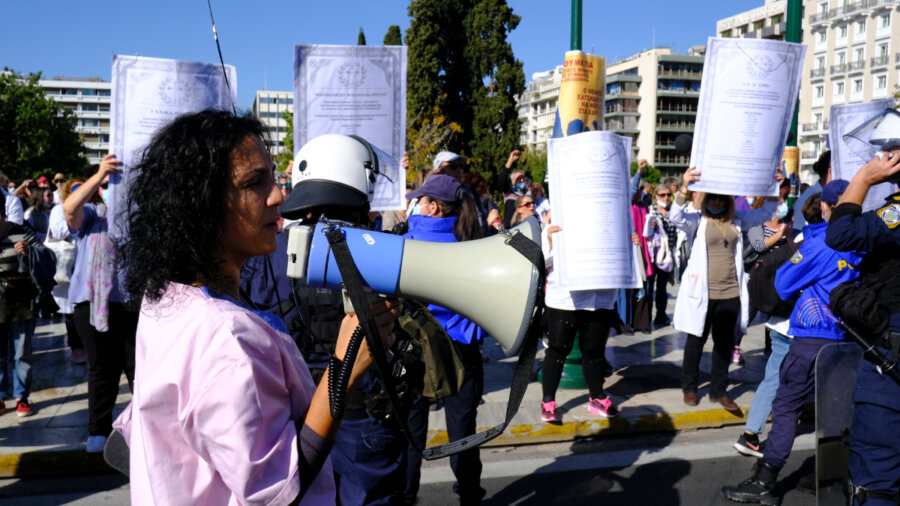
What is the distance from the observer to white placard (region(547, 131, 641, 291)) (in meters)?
5.37

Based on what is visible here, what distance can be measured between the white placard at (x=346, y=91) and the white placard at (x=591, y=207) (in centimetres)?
142

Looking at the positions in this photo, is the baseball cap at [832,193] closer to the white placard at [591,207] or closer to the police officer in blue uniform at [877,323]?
the police officer in blue uniform at [877,323]

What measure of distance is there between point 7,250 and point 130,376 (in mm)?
1774

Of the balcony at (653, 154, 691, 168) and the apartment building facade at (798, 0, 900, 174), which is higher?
the apartment building facade at (798, 0, 900, 174)

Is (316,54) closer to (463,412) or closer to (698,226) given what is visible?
(463,412)

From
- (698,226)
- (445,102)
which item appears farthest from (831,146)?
(445,102)

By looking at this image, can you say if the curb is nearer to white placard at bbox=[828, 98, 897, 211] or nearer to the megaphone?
white placard at bbox=[828, 98, 897, 211]

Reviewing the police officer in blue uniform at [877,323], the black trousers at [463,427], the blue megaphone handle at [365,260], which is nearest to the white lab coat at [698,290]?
the black trousers at [463,427]

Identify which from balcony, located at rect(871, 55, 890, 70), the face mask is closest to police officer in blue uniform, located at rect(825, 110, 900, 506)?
the face mask

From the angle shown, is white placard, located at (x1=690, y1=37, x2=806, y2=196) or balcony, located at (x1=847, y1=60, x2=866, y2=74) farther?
balcony, located at (x1=847, y1=60, x2=866, y2=74)

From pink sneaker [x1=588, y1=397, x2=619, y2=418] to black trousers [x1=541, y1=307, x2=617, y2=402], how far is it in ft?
0.52

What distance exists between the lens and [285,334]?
4.90 ft

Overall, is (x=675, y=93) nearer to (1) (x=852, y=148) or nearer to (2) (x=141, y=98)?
(1) (x=852, y=148)

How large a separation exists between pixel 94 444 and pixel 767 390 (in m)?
4.43
